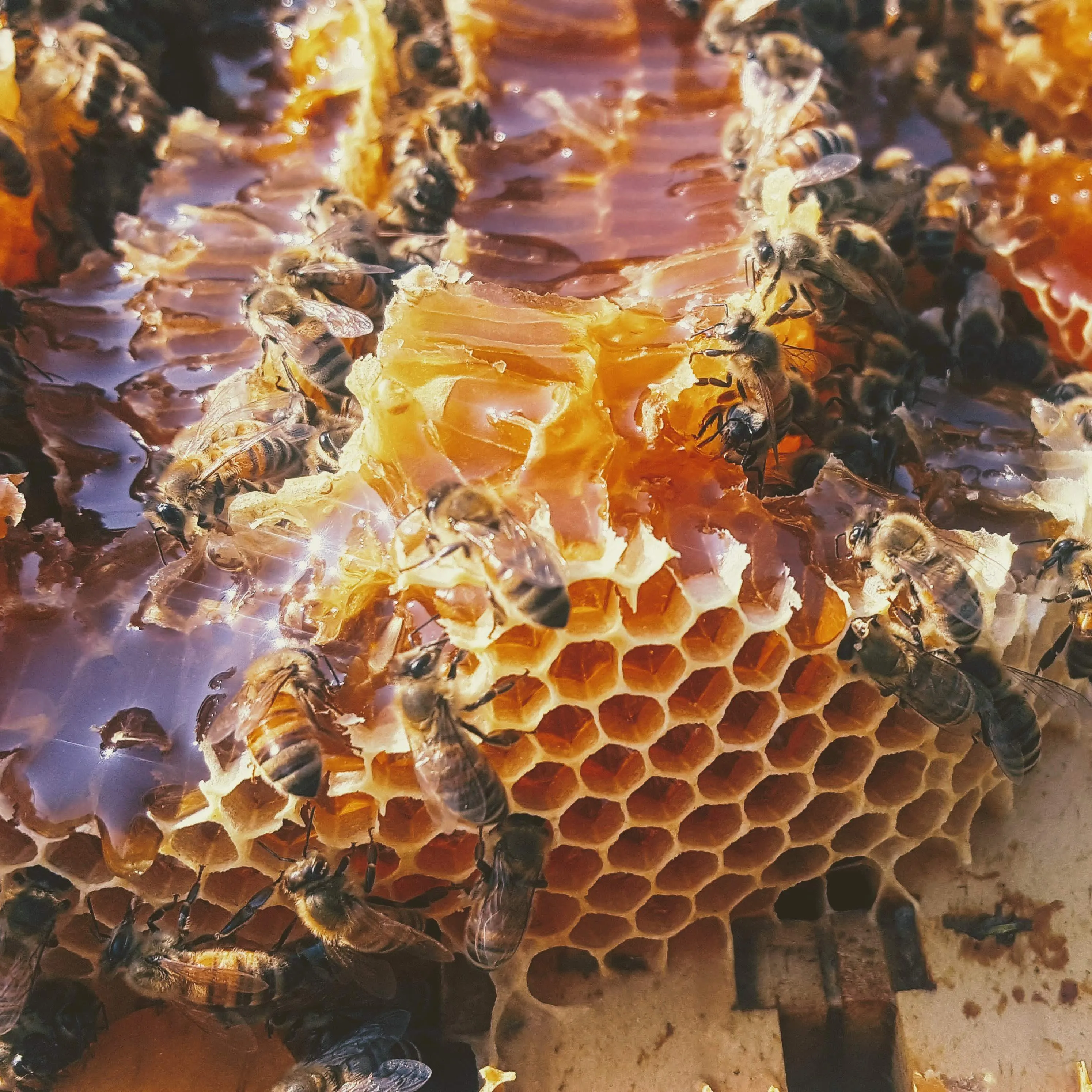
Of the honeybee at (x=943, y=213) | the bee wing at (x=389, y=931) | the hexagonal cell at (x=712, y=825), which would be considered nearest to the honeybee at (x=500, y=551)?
the bee wing at (x=389, y=931)

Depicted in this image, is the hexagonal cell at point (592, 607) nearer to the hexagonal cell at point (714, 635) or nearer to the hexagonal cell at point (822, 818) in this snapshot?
the hexagonal cell at point (714, 635)

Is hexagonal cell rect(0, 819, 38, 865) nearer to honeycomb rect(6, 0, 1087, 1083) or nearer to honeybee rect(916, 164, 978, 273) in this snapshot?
honeycomb rect(6, 0, 1087, 1083)

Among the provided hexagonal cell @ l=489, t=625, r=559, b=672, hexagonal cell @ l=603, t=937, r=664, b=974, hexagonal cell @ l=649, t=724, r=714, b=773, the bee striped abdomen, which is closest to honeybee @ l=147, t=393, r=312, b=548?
the bee striped abdomen

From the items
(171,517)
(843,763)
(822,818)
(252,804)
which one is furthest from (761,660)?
(171,517)

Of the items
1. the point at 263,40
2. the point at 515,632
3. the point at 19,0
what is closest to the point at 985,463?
the point at 515,632

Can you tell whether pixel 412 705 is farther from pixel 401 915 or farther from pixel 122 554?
pixel 122 554

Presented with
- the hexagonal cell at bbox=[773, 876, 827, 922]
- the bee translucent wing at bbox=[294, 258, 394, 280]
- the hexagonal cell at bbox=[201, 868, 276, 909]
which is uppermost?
the bee translucent wing at bbox=[294, 258, 394, 280]
